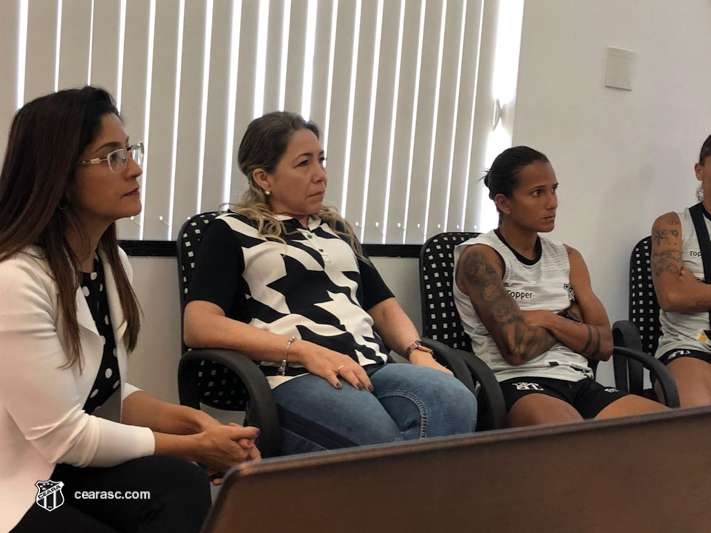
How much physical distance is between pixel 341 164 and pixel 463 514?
7.20 ft

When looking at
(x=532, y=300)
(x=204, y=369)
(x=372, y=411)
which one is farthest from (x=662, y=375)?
(x=204, y=369)

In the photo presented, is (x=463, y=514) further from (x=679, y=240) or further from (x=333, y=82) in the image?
(x=679, y=240)

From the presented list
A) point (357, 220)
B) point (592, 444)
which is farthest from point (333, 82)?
point (592, 444)

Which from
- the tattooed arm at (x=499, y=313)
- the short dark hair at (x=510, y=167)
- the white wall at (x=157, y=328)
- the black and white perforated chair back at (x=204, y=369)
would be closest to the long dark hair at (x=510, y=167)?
the short dark hair at (x=510, y=167)

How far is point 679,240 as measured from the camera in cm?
269

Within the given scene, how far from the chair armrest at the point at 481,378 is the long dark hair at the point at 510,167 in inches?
25.0

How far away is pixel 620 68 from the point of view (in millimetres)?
3076

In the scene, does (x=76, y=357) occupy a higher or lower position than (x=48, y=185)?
lower

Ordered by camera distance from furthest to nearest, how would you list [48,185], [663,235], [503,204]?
[663,235] < [503,204] < [48,185]

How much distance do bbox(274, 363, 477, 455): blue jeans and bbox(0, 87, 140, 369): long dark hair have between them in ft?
1.94

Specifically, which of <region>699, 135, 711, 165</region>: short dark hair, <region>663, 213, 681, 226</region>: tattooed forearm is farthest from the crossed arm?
<region>699, 135, 711, 165</region>: short dark hair

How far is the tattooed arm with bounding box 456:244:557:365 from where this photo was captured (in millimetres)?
2176

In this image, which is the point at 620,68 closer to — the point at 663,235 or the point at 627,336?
the point at 663,235

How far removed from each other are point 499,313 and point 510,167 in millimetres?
535
